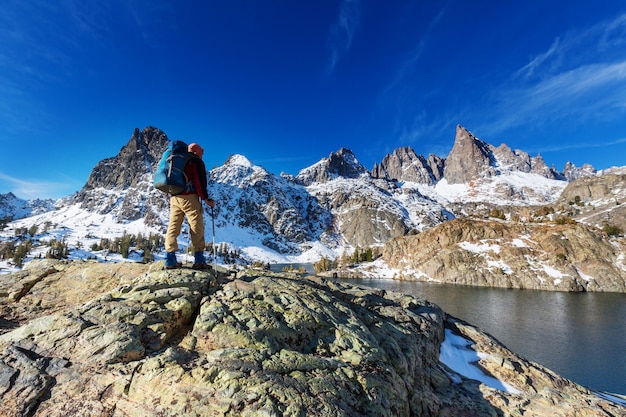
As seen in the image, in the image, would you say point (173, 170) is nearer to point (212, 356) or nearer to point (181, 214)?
point (181, 214)

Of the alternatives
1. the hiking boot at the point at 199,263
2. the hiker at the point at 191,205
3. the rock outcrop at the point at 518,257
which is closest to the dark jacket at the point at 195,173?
the hiker at the point at 191,205

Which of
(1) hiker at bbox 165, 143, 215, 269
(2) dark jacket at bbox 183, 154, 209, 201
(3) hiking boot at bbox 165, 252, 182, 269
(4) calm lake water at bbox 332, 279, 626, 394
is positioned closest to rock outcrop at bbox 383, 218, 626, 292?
(4) calm lake water at bbox 332, 279, 626, 394

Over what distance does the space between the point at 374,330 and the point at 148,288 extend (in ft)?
26.4

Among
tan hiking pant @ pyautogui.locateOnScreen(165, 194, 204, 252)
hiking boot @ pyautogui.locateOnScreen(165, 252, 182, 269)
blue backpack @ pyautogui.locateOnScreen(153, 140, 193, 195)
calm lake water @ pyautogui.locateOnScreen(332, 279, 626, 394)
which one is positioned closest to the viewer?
blue backpack @ pyautogui.locateOnScreen(153, 140, 193, 195)

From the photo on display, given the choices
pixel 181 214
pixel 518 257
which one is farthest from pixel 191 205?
pixel 518 257

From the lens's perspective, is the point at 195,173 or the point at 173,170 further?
the point at 195,173

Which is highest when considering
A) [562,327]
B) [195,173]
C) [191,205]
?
[195,173]

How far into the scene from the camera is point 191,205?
10.7 metres

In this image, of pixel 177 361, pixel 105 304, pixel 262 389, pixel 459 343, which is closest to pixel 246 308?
pixel 177 361

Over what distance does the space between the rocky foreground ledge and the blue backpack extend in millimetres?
2960

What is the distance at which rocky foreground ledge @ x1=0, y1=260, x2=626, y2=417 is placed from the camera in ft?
19.8

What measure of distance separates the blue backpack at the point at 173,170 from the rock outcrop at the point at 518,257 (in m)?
128

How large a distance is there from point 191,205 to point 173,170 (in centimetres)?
138

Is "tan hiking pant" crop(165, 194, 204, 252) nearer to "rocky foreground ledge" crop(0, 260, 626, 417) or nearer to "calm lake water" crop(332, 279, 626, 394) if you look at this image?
"rocky foreground ledge" crop(0, 260, 626, 417)
